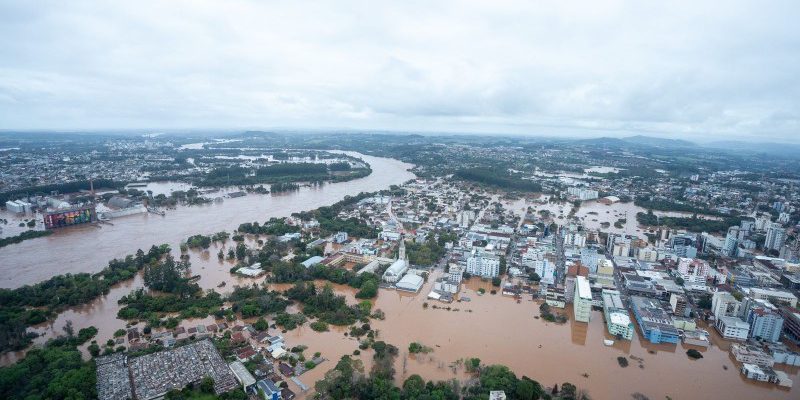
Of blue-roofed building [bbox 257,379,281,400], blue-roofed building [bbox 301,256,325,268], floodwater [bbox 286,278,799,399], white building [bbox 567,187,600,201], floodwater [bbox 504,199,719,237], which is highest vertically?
white building [bbox 567,187,600,201]

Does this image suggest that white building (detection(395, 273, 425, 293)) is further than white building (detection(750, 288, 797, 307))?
Yes

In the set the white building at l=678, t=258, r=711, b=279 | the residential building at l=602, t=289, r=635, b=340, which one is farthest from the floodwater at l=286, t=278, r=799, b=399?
the white building at l=678, t=258, r=711, b=279

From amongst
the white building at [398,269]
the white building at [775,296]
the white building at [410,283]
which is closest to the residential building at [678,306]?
the white building at [775,296]

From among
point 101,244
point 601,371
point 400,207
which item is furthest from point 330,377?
point 400,207

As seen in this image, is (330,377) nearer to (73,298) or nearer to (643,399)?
(643,399)

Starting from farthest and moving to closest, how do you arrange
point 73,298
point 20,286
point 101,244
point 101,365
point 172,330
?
point 101,244, point 20,286, point 73,298, point 172,330, point 101,365

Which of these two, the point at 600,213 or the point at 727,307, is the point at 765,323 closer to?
the point at 727,307

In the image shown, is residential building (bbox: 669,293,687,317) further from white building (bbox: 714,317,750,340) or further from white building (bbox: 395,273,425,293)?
white building (bbox: 395,273,425,293)
